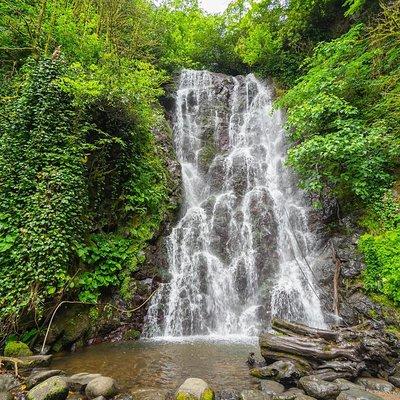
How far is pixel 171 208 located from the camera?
11883 mm

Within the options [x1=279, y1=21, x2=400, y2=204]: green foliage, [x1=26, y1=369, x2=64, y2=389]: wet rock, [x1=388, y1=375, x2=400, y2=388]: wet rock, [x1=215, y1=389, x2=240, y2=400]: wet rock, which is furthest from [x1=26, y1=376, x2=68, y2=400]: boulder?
[x1=279, y1=21, x2=400, y2=204]: green foliage

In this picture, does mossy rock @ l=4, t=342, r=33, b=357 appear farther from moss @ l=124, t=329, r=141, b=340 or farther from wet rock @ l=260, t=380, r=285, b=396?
wet rock @ l=260, t=380, r=285, b=396

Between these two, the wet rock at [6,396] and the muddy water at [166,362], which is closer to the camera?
the wet rock at [6,396]

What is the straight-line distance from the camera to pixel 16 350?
629 centimetres

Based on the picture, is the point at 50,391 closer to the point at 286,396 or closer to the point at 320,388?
the point at 286,396

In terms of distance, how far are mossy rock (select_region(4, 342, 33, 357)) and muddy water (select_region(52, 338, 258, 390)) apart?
2.06ft

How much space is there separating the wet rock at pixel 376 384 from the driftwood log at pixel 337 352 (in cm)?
15

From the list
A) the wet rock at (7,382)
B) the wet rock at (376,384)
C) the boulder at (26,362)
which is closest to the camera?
the wet rock at (7,382)

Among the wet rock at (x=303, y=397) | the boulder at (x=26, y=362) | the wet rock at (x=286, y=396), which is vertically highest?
the boulder at (x=26, y=362)

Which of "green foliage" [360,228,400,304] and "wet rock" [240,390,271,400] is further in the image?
"green foliage" [360,228,400,304]

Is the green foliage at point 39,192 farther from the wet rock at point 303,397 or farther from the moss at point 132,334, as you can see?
the wet rock at point 303,397

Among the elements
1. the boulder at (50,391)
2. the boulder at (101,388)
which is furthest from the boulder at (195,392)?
the boulder at (50,391)

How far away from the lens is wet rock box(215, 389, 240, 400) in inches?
189

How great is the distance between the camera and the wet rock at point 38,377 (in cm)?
509
